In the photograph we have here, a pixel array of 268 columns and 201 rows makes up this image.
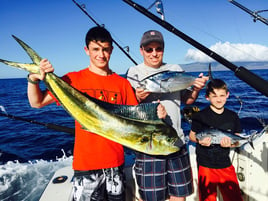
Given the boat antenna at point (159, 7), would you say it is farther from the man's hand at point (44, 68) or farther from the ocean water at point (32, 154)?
the man's hand at point (44, 68)

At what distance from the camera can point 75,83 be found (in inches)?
80.0

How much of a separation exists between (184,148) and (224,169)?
0.55 m

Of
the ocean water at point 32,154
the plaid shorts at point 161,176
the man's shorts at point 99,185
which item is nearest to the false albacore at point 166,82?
the plaid shorts at point 161,176

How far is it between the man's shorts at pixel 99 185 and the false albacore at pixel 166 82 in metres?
0.89

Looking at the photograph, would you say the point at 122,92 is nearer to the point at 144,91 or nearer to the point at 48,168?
the point at 144,91

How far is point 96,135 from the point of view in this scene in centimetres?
198

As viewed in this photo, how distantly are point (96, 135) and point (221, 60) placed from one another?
181 centimetres

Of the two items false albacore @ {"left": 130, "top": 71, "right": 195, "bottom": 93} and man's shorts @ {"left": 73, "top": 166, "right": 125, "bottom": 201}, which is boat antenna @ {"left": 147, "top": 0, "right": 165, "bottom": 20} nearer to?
false albacore @ {"left": 130, "top": 71, "right": 195, "bottom": 93}

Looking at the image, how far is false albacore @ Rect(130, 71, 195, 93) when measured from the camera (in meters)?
2.09

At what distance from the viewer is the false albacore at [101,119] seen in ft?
5.21

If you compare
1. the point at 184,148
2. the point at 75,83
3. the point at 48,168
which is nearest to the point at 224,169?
the point at 184,148

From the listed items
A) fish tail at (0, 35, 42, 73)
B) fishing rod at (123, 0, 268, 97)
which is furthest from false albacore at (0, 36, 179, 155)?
fishing rod at (123, 0, 268, 97)

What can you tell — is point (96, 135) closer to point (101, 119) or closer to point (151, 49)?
point (101, 119)

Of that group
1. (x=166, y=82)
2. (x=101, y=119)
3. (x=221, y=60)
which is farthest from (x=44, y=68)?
(x=221, y=60)
